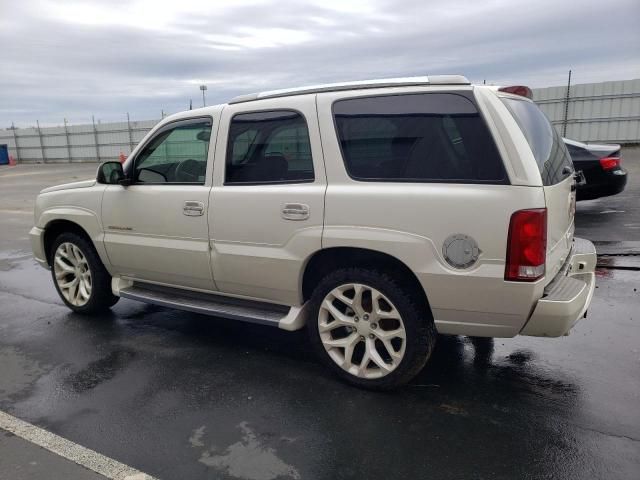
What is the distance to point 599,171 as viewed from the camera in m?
8.63

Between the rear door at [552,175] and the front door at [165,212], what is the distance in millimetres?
2235

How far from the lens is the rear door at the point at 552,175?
297 centimetres

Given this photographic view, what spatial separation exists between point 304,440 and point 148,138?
279 centimetres

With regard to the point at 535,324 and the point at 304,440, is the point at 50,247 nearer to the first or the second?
the point at 304,440

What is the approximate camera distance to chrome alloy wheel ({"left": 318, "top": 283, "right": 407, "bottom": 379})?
3.25 meters

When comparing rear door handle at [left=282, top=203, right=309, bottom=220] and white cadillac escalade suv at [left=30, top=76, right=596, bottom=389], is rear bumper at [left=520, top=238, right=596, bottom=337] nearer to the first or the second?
white cadillac escalade suv at [left=30, top=76, right=596, bottom=389]

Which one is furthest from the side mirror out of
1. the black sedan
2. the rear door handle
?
the black sedan

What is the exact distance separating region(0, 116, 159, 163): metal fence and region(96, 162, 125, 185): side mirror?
30.6 meters

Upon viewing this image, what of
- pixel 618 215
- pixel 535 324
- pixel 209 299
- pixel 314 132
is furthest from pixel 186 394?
pixel 618 215

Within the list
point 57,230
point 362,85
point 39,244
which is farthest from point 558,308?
point 39,244

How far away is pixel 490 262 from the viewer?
111 inches

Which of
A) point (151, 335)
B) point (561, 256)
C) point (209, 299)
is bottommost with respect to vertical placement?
point (151, 335)

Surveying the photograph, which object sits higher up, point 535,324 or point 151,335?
point 535,324

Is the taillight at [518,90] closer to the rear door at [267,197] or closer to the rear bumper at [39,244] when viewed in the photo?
the rear door at [267,197]
